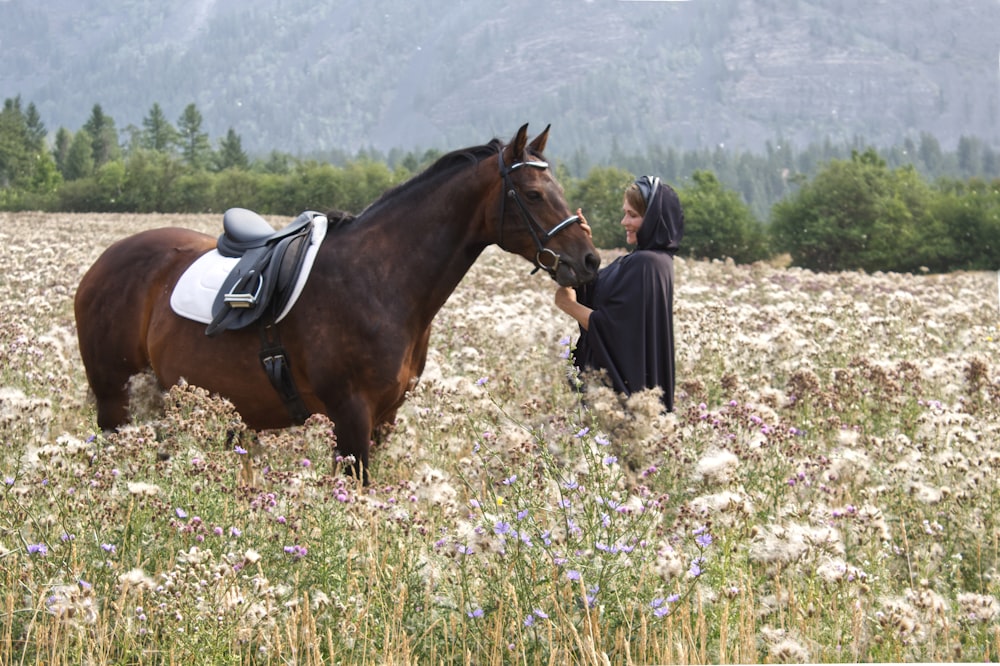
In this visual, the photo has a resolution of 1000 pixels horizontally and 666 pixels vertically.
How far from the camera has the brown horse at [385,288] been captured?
6.24m

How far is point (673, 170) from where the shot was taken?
193500 mm

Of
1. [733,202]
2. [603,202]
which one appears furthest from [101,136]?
[733,202]

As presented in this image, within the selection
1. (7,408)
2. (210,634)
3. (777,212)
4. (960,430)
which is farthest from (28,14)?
(777,212)

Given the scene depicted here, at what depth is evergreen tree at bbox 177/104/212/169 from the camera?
410ft

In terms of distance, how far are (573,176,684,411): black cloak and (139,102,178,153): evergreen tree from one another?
5197 inches

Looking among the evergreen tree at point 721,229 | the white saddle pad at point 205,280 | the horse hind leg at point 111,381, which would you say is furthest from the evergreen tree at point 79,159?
the white saddle pad at point 205,280

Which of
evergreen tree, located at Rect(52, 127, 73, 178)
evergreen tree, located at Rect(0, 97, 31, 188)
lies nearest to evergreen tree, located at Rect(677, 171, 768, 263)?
evergreen tree, located at Rect(0, 97, 31, 188)

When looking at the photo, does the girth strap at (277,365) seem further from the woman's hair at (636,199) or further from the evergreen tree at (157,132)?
the evergreen tree at (157,132)

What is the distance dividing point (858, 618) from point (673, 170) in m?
195

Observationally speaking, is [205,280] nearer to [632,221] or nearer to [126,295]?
[126,295]

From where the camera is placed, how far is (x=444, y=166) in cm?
670

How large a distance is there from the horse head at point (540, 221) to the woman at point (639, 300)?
0.55m

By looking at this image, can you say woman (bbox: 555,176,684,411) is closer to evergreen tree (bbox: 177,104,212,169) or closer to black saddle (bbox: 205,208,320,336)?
black saddle (bbox: 205,208,320,336)

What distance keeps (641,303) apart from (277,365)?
2.51 metres
